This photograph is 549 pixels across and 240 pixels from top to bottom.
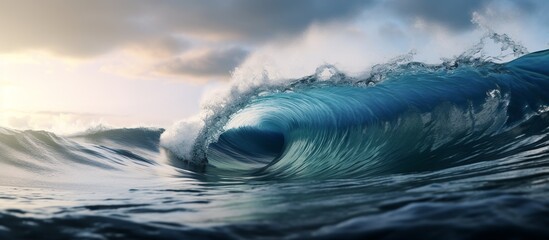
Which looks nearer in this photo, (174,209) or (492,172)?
(174,209)

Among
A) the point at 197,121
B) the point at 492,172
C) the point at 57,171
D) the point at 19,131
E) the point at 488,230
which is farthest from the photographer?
the point at 197,121

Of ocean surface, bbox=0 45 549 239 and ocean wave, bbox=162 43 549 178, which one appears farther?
ocean wave, bbox=162 43 549 178

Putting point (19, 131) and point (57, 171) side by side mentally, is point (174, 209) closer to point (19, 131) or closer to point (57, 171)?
point (57, 171)

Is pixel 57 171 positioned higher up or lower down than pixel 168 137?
lower down

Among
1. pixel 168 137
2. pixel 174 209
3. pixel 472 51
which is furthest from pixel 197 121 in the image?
pixel 174 209

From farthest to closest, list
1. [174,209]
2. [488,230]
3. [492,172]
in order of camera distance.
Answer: [492,172], [174,209], [488,230]

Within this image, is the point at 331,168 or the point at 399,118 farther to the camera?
the point at 399,118

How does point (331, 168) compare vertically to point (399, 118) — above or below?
below

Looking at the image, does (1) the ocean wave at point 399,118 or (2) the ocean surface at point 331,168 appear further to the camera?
(1) the ocean wave at point 399,118
